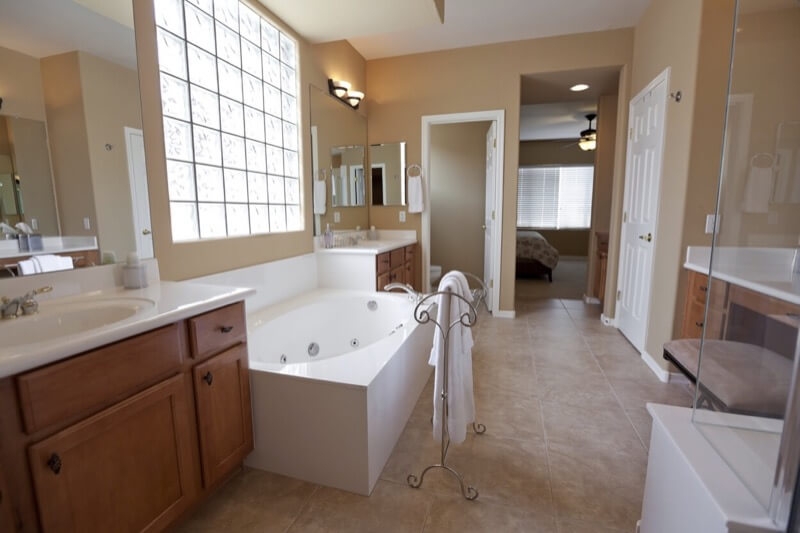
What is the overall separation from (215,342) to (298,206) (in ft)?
5.94

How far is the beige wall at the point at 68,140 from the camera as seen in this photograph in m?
1.35

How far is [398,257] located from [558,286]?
123 inches

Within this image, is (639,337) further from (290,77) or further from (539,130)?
(539,130)

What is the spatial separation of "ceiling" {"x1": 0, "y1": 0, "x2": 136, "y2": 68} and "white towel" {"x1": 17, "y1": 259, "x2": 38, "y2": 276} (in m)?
0.72

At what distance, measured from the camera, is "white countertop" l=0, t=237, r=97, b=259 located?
1263 millimetres

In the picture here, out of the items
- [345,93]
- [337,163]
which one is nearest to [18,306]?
[337,163]

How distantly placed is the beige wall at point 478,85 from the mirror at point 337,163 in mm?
308

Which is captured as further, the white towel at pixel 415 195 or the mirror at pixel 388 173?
the mirror at pixel 388 173

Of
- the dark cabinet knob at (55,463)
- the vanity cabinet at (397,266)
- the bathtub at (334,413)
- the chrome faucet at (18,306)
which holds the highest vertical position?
the chrome faucet at (18,306)

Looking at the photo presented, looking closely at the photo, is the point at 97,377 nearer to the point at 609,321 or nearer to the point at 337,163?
the point at 337,163

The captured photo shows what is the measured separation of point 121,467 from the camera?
106 centimetres

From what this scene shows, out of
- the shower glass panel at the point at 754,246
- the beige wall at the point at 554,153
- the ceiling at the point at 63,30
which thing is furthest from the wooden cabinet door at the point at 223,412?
the beige wall at the point at 554,153

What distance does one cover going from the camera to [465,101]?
3.78 metres

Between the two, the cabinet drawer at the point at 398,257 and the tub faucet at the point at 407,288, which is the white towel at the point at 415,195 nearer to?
the cabinet drawer at the point at 398,257
